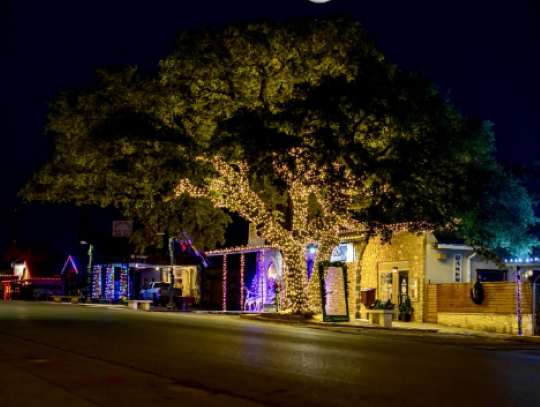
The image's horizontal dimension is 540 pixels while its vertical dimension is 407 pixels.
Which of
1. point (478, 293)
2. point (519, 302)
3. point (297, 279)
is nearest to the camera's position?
point (519, 302)

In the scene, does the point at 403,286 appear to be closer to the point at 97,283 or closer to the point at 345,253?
the point at 345,253

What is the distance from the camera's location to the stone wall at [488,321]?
2406cm

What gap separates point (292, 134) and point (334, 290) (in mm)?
6305

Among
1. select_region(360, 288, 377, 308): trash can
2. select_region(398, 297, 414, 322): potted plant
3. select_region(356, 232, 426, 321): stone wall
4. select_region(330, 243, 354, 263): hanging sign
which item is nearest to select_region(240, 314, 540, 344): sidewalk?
select_region(398, 297, 414, 322): potted plant

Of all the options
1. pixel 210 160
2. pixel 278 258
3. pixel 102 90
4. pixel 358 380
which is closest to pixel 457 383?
pixel 358 380

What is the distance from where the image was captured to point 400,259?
31062 millimetres

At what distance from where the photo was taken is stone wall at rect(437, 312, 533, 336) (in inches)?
947

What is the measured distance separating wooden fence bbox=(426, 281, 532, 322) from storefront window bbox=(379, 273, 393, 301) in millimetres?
2656

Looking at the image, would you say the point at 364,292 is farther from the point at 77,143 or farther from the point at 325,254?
the point at 77,143

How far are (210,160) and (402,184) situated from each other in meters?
7.55

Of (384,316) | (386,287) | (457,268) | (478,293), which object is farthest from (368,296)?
(478,293)

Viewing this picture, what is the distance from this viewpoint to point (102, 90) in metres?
28.5

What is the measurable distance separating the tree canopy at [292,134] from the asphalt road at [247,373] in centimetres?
1041

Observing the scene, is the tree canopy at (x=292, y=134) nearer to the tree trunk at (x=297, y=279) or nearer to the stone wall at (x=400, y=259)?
the tree trunk at (x=297, y=279)
